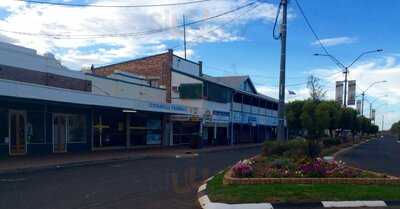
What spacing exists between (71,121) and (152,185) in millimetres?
17148

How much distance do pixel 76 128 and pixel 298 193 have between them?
73.6 feet

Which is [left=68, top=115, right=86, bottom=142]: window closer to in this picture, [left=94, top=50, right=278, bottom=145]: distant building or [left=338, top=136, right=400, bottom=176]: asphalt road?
[left=94, top=50, right=278, bottom=145]: distant building

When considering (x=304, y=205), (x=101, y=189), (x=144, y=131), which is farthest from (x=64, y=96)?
(x=304, y=205)

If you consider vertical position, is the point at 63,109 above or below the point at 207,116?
above

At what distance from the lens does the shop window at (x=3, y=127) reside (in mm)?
26531

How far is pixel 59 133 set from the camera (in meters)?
31.2

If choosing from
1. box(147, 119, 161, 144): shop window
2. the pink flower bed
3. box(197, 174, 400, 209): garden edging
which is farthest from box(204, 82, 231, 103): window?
box(197, 174, 400, 209): garden edging

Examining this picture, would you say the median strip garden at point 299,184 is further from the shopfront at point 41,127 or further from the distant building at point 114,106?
the shopfront at point 41,127

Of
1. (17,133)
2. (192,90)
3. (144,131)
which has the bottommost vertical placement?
(144,131)

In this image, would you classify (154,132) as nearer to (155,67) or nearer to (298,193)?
(155,67)

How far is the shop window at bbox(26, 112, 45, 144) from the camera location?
93.4 ft

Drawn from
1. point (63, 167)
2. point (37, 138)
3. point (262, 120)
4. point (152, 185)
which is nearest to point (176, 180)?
point (152, 185)

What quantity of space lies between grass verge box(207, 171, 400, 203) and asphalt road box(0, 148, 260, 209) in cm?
89

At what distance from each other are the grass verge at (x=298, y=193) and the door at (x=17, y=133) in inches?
626
